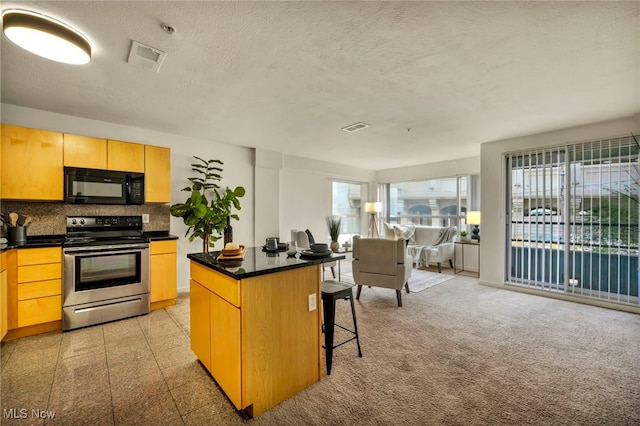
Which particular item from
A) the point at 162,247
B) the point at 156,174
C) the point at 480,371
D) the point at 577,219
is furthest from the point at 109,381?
the point at 577,219

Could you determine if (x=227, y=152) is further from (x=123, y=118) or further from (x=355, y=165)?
(x=355, y=165)

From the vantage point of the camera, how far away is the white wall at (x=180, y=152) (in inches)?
127

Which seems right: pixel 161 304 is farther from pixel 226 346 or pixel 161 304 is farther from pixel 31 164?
pixel 226 346

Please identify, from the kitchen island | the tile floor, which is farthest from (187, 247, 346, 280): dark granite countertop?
the tile floor

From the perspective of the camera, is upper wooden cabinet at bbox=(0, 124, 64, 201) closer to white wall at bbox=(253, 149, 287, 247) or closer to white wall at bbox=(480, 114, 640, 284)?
white wall at bbox=(253, 149, 287, 247)

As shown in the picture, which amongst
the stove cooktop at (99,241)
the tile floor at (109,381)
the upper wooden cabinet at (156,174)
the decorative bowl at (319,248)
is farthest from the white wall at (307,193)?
the decorative bowl at (319,248)

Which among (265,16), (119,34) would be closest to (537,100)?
(265,16)

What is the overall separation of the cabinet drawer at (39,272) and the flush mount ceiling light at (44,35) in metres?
2.04

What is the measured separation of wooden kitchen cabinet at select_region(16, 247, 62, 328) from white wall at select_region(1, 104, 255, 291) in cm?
146

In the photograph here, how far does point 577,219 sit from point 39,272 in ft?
21.1

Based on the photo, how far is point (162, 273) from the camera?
3.54 meters

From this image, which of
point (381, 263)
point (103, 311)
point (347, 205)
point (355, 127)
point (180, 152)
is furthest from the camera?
point (347, 205)

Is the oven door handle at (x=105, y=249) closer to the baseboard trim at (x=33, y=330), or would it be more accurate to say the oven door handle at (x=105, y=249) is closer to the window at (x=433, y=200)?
the baseboard trim at (x=33, y=330)

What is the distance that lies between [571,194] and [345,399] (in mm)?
4168
